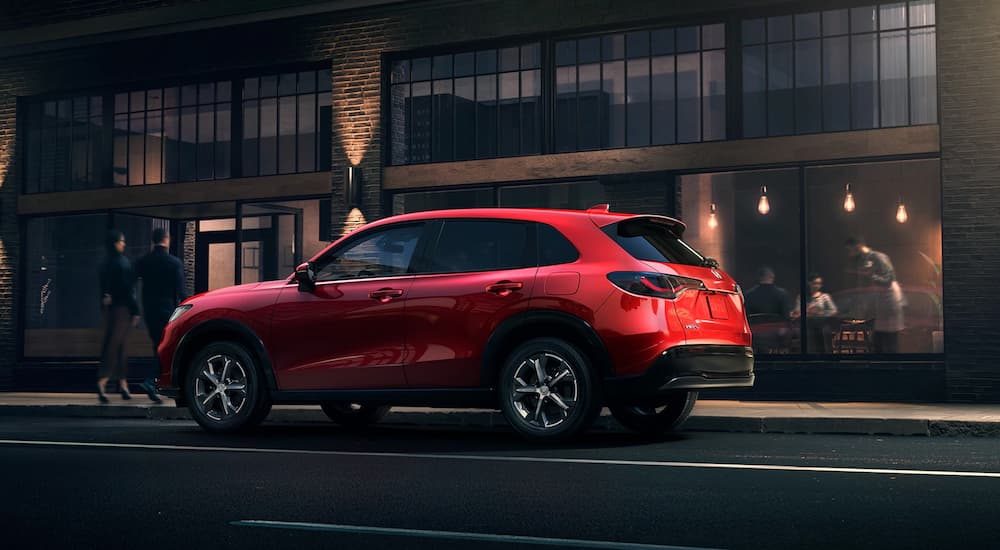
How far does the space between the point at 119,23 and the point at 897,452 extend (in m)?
13.4

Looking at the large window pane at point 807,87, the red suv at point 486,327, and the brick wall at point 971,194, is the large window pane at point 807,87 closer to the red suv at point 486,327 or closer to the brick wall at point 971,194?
the brick wall at point 971,194

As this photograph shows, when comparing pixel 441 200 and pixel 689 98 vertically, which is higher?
pixel 689 98

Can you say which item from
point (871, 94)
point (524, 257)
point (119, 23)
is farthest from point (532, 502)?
point (119, 23)

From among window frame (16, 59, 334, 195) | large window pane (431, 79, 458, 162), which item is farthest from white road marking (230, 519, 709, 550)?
window frame (16, 59, 334, 195)

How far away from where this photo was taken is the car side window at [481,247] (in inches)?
377

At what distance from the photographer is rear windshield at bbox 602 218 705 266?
30.7 feet

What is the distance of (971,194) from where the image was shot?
535 inches

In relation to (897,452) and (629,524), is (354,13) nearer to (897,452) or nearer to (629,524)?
(897,452)

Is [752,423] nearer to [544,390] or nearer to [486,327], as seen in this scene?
[544,390]

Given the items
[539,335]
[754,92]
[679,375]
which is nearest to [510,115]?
[754,92]

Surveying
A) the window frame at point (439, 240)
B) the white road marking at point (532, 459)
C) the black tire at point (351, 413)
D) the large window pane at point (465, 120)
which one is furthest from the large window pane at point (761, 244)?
the white road marking at point (532, 459)

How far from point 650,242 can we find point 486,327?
55.2 inches

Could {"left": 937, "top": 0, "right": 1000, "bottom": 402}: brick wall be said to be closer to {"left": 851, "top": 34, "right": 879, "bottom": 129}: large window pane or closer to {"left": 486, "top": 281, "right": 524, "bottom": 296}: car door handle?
{"left": 851, "top": 34, "right": 879, "bottom": 129}: large window pane

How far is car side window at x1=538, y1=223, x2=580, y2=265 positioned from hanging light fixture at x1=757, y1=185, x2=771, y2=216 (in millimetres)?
5692
